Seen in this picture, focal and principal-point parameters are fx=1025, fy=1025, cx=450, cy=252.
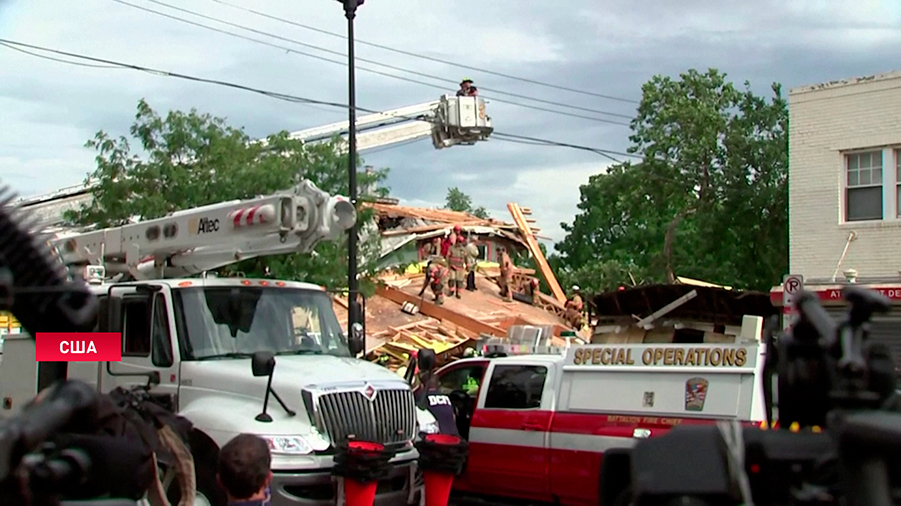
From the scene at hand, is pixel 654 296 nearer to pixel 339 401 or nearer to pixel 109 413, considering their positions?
pixel 339 401

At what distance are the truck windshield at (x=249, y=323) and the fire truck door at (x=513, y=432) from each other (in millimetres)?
1825

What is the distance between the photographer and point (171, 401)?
914cm

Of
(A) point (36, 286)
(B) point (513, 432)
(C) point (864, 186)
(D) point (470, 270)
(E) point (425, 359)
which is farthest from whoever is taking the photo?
(D) point (470, 270)

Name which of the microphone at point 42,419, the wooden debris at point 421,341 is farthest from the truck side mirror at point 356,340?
the wooden debris at point 421,341

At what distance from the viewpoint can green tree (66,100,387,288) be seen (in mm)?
17734

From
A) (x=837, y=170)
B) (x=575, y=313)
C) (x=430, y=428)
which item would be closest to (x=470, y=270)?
(x=575, y=313)

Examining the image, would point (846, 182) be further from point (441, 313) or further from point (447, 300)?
point (447, 300)

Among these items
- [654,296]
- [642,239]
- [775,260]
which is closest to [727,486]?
[654,296]

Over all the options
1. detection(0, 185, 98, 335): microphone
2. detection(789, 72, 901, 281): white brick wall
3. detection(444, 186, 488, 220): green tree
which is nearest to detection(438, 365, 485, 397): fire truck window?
detection(0, 185, 98, 335): microphone

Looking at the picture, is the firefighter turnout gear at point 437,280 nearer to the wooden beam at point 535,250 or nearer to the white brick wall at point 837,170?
the wooden beam at point 535,250

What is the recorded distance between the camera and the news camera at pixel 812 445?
2.08 metres

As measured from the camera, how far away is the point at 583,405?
33.7 ft

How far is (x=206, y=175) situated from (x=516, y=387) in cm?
923

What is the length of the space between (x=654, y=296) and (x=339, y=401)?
29.5 ft
